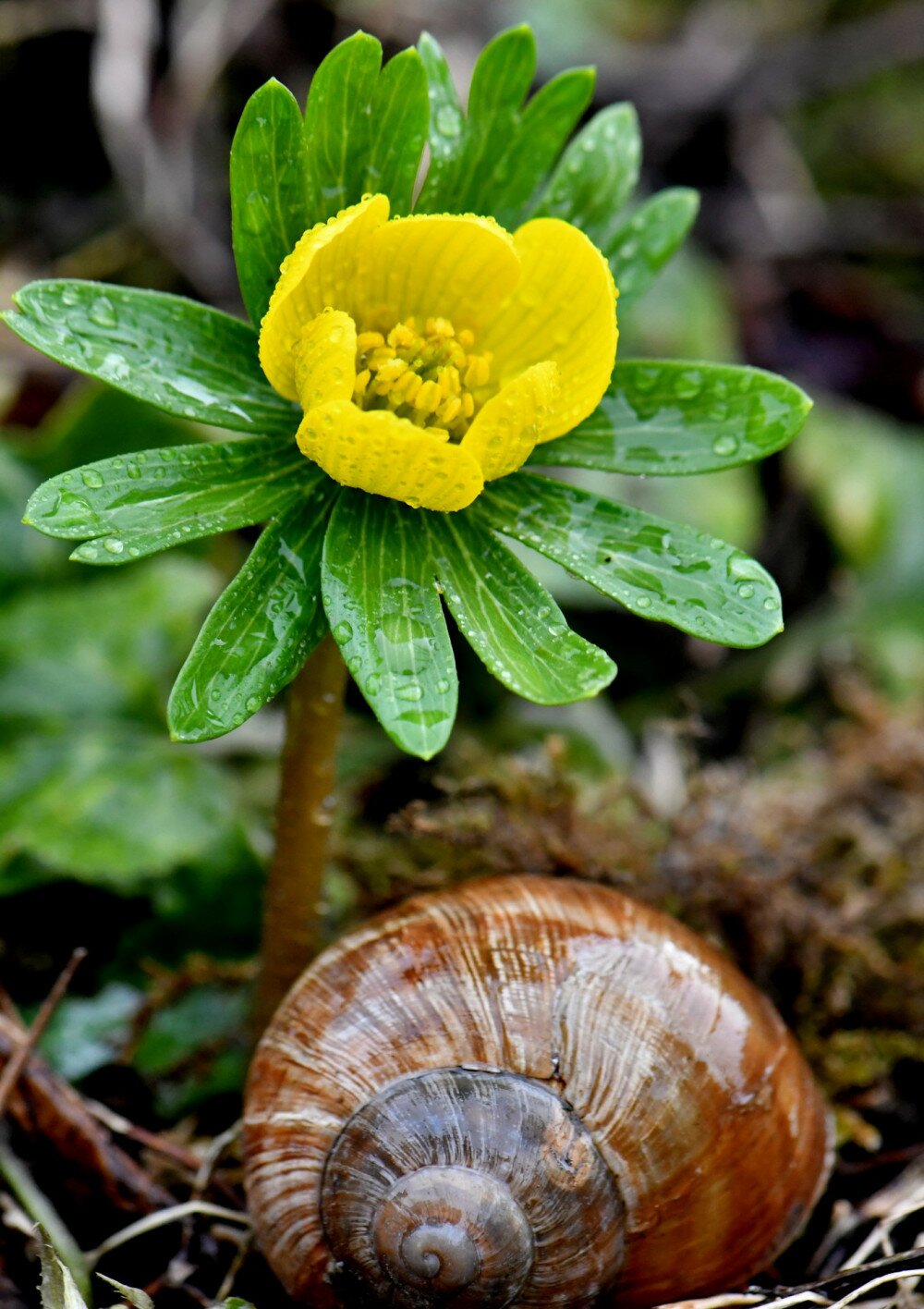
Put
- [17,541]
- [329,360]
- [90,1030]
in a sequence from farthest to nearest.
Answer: [17,541] → [90,1030] → [329,360]

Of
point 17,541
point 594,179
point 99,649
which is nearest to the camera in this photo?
point 594,179

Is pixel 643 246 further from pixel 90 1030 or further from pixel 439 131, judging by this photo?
pixel 90 1030

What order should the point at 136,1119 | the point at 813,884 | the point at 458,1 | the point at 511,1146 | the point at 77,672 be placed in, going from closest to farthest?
the point at 511,1146
the point at 136,1119
the point at 813,884
the point at 77,672
the point at 458,1

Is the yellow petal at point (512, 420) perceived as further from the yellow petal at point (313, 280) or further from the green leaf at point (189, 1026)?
the green leaf at point (189, 1026)

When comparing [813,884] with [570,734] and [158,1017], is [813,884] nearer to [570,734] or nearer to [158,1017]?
[570,734]

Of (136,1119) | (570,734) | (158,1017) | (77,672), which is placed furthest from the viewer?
(570,734)

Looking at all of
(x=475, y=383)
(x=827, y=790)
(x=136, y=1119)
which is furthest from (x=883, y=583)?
(x=136, y=1119)

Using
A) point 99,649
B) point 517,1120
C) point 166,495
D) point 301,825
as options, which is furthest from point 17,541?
point 517,1120

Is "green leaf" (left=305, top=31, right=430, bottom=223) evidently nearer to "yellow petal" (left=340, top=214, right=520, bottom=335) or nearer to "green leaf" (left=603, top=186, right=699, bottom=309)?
"yellow petal" (left=340, top=214, right=520, bottom=335)
